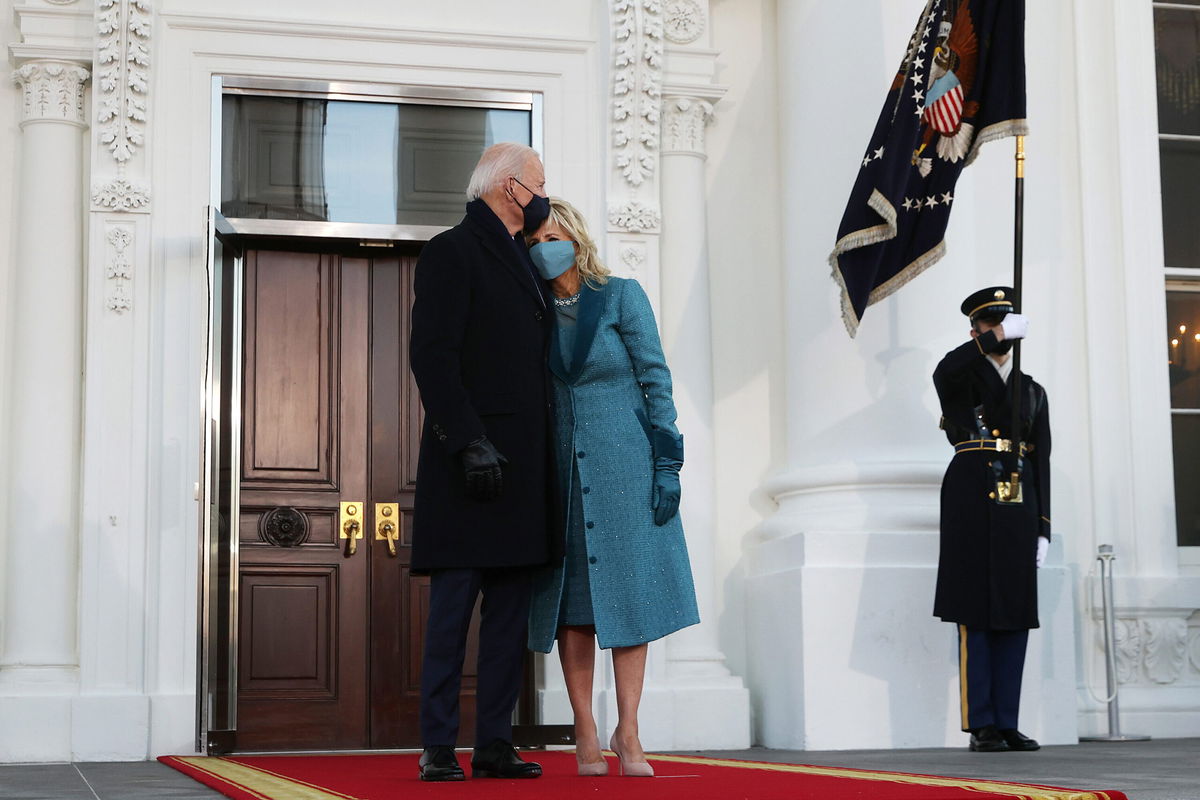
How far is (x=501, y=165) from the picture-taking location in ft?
13.8

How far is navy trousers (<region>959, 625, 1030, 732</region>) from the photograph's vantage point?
5.64 metres

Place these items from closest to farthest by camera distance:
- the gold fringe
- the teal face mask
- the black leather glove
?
the black leather glove → the teal face mask → the gold fringe

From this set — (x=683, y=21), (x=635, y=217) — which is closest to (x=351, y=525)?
(x=635, y=217)

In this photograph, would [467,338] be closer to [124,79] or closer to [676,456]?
[676,456]

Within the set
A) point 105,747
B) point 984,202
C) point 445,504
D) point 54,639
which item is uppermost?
point 984,202

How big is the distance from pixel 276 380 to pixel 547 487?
129 inches

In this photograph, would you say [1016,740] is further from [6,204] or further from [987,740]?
[6,204]

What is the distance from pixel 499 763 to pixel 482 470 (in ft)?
2.52

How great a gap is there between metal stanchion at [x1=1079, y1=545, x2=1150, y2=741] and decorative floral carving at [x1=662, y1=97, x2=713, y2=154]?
8.53 ft

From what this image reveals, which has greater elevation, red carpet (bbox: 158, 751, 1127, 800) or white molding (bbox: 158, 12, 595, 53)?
white molding (bbox: 158, 12, 595, 53)

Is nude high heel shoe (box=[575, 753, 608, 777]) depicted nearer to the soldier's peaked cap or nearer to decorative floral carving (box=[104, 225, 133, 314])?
the soldier's peaked cap

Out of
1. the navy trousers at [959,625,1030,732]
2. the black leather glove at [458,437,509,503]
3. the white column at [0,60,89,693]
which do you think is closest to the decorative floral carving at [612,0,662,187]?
the white column at [0,60,89,693]

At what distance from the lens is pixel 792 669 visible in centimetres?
642

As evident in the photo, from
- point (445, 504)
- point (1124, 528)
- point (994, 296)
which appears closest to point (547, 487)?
point (445, 504)
